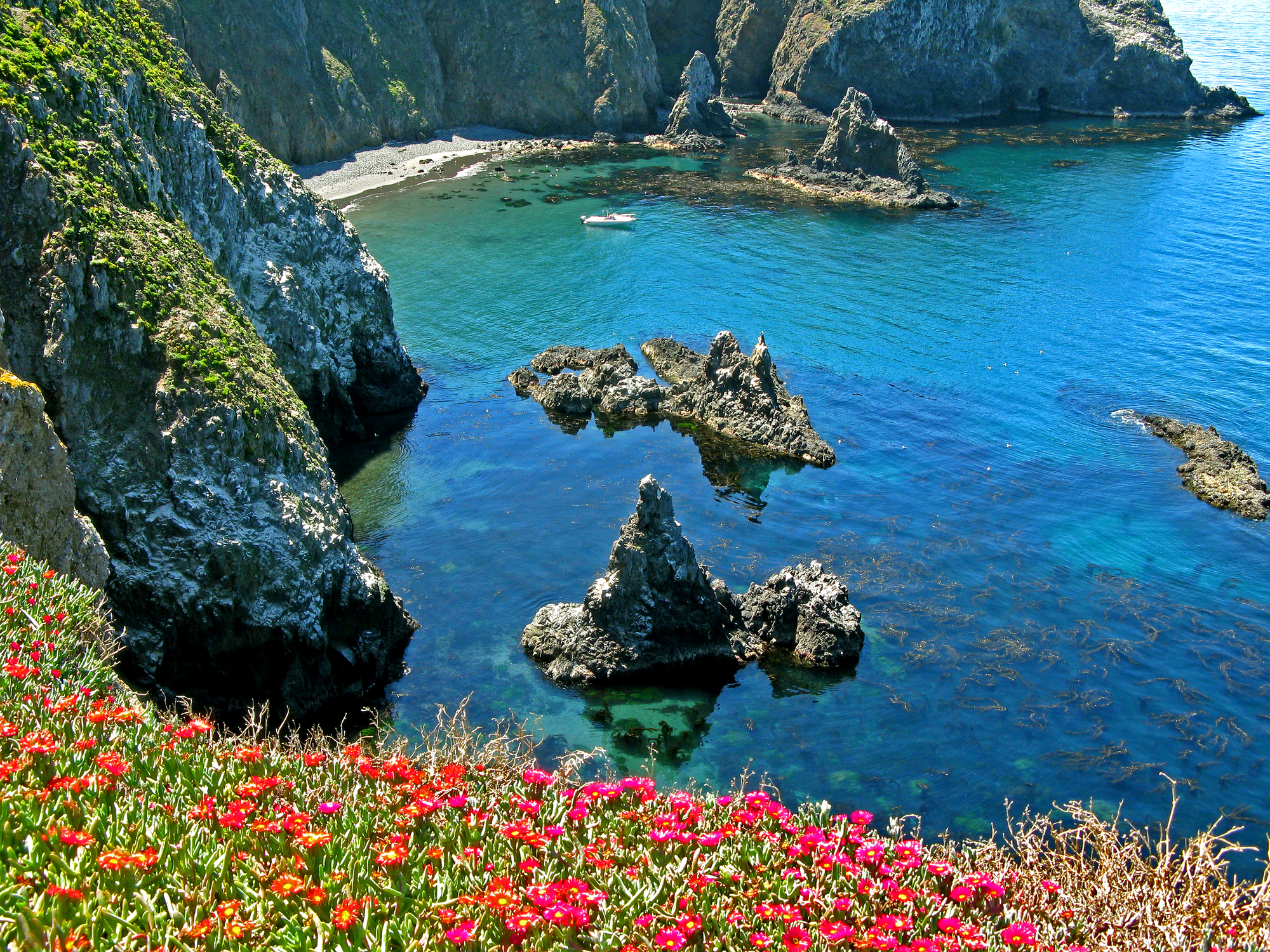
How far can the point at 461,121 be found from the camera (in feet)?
351

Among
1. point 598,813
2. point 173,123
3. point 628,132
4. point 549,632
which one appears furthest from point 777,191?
point 598,813

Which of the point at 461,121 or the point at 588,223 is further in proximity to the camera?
the point at 461,121

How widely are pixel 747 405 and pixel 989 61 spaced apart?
3813 inches

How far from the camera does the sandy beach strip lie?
279ft

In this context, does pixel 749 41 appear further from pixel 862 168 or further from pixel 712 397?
pixel 712 397

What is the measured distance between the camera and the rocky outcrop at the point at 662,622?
91.0ft

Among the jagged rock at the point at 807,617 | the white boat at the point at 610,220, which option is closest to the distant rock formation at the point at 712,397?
the jagged rock at the point at 807,617

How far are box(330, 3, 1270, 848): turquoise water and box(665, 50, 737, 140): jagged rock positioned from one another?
23.7m

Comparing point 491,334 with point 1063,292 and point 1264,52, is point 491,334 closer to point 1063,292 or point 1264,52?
point 1063,292

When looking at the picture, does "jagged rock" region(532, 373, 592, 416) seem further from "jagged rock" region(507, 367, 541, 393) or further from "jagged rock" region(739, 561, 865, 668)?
"jagged rock" region(739, 561, 865, 668)

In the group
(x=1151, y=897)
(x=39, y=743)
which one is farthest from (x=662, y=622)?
(x=39, y=743)

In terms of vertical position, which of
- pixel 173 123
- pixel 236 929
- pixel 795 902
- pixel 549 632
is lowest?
pixel 549 632

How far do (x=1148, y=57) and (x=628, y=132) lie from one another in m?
67.3

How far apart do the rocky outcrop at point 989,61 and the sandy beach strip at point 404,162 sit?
41527mm
